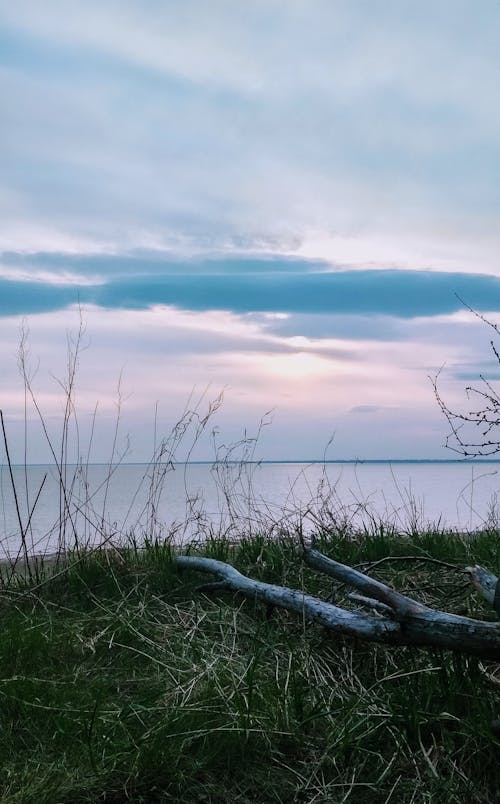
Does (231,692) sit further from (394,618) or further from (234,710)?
(394,618)

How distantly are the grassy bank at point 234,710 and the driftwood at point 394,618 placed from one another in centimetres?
16

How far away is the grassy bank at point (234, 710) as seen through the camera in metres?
2.71

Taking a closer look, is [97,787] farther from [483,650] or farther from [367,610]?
[367,610]

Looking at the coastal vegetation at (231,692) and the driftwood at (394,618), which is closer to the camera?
the coastal vegetation at (231,692)

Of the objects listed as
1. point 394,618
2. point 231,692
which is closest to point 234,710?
point 231,692

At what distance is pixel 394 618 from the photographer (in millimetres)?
3408

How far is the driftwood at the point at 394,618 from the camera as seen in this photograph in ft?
10.3

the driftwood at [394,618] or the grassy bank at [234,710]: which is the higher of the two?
the driftwood at [394,618]

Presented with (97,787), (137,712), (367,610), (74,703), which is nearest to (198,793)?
(97,787)

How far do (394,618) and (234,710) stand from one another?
0.88 m

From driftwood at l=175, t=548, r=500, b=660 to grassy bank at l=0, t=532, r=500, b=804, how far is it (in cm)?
16

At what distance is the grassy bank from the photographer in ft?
8.87

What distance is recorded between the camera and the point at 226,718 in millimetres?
3053

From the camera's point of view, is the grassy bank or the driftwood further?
the driftwood
